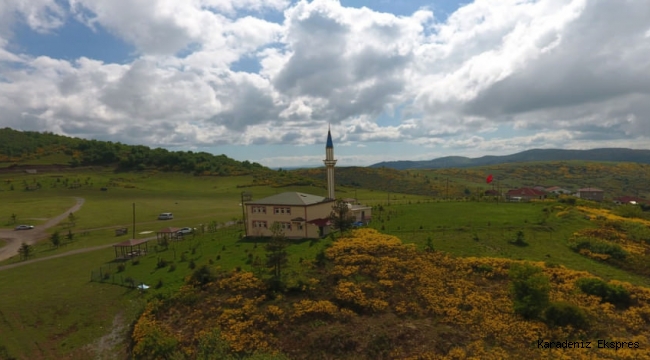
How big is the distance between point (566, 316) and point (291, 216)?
3397cm

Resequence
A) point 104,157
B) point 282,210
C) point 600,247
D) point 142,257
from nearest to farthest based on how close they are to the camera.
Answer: point 600,247, point 142,257, point 282,210, point 104,157

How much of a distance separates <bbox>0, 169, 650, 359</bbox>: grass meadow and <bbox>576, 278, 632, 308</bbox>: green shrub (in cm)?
580

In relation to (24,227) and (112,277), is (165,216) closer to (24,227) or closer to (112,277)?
(24,227)

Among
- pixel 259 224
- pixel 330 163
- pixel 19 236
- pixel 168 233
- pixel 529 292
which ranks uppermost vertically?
pixel 330 163

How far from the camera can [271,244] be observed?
33406mm

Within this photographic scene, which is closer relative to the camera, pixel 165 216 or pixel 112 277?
pixel 112 277

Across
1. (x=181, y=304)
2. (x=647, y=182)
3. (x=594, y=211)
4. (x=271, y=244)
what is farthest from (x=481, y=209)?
(x=647, y=182)

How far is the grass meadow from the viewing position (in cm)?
2991

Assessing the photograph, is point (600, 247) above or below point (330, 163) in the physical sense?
below

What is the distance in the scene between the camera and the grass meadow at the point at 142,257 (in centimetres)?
2991

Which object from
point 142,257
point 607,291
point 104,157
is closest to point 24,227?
point 142,257

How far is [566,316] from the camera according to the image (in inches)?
951

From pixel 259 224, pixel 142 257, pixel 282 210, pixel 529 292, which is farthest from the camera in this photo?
pixel 259 224

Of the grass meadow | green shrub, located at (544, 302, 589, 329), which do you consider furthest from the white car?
green shrub, located at (544, 302, 589, 329)
